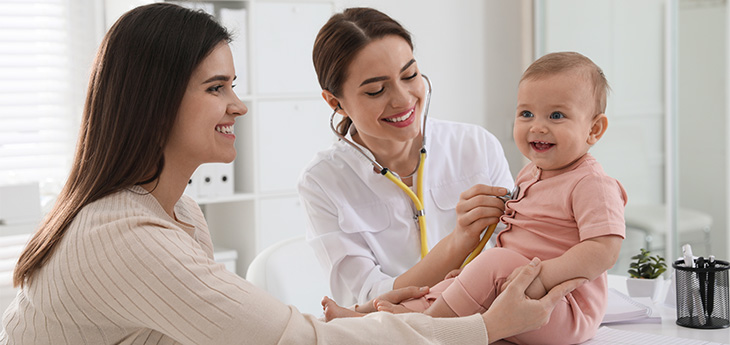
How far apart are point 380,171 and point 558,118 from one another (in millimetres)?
522

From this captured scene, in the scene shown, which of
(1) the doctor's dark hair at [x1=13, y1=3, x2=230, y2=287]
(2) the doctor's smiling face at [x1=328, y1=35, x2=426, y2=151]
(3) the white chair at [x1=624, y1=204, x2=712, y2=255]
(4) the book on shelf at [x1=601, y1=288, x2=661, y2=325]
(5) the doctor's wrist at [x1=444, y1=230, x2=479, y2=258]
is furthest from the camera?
(3) the white chair at [x1=624, y1=204, x2=712, y2=255]

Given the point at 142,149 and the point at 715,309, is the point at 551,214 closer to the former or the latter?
the point at 715,309

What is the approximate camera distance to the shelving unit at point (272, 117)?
10.0 feet

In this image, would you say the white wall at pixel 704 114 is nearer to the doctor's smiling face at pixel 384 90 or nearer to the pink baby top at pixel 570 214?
the doctor's smiling face at pixel 384 90

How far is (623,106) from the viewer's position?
350 cm

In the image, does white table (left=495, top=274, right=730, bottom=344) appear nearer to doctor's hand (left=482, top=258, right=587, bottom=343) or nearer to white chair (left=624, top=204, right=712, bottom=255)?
doctor's hand (left=482, top=258, right=587, bottom=343)

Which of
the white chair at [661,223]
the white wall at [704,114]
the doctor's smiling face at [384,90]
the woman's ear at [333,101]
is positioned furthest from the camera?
the white chair at [661,223]

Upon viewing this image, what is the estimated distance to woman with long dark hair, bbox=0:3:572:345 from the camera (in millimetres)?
999

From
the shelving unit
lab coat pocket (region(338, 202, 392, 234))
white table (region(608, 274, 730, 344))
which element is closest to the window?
the shelving unit

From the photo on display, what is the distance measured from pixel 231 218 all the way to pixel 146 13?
222 centimetres

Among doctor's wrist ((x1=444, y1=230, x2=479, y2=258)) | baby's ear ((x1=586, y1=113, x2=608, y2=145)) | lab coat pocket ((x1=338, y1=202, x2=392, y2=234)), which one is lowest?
doctor's wrist ((x1=444, y1=230, x2=479, y2=258))

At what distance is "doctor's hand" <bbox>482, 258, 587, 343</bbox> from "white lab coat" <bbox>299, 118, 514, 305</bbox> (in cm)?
42

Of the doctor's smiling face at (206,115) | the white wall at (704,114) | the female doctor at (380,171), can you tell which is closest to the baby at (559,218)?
the female doctor at (380,171)

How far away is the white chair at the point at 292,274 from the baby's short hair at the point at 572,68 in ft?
2.41
